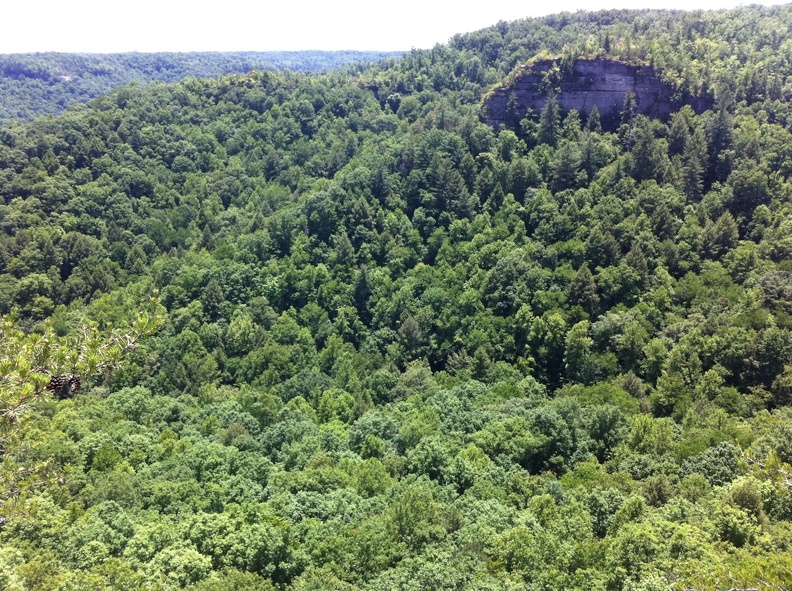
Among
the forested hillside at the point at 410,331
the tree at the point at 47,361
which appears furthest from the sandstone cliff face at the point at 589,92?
the tree at the point at 47,361

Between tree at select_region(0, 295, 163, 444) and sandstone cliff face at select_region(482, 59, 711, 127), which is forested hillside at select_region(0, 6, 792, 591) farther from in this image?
sandstone cliff face at select_region(482, 59, 711, 127)

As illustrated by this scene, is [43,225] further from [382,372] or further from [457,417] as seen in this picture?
[457,417]

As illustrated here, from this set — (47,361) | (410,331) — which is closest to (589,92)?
(410,331)

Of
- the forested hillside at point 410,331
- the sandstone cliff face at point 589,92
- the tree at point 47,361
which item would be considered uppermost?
the sandstone cliff face at point 589,92

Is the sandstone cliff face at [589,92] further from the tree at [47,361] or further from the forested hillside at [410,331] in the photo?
the tree at [47,361]

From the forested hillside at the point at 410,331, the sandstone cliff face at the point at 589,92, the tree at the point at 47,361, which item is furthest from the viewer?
the sandstone cliff face at the point at 589,92
